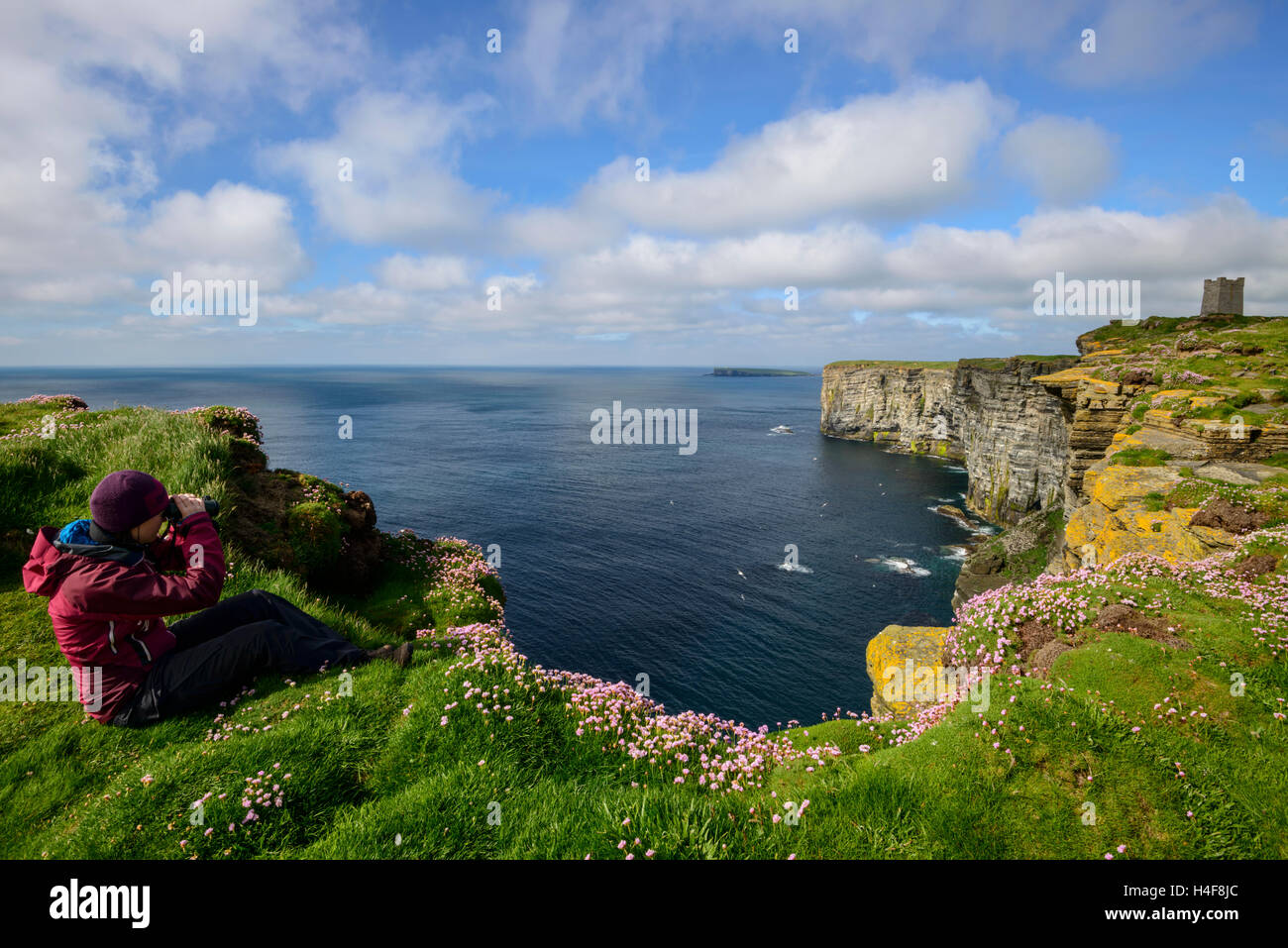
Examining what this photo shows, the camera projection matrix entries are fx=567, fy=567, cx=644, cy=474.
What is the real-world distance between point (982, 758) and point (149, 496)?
9763mm

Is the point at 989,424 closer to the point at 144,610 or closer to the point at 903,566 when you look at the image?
the point at 903,566

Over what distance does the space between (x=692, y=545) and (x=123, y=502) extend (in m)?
55.4

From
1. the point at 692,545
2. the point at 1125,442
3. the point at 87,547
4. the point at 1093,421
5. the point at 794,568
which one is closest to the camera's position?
the point at 87,547

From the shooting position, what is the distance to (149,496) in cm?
650

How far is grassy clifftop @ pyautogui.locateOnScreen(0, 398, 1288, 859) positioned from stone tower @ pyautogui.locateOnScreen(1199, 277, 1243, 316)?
61.1 m

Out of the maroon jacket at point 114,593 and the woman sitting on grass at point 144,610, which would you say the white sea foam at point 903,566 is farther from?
the maroon jacket at point 114,593

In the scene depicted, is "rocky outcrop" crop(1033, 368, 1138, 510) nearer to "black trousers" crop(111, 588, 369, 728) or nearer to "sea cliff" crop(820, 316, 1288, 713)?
"sea cliff" crop(820, 316, 1288, 713)

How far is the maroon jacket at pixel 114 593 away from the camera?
6.12m

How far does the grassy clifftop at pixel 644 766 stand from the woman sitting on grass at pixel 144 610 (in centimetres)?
Answer: 35

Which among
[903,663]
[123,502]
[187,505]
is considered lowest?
[903,663]

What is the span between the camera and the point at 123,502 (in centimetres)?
630

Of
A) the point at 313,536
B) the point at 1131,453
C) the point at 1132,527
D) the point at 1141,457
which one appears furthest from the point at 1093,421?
the point at 313,536

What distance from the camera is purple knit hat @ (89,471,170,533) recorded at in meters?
6.26
